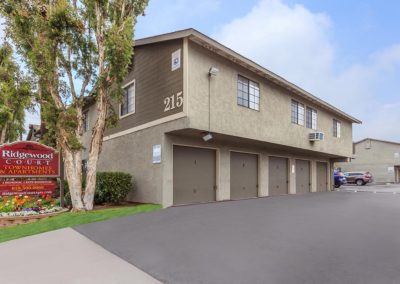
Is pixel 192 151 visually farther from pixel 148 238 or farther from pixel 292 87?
pixel 292 87

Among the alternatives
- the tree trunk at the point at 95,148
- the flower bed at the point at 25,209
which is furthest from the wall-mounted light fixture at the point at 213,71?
the flower bed at the point at 25,209

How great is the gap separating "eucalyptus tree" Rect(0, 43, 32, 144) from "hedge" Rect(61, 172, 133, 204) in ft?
12.7

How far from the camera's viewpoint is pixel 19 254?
603 cm

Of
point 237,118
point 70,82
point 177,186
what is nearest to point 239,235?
point 177,186

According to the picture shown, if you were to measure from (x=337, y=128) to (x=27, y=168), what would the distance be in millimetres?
20997

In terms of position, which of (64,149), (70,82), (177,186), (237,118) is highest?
(70,82)

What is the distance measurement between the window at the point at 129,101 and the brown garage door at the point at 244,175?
5383 mm

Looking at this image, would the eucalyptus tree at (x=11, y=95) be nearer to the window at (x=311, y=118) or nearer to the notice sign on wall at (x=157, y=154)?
the notice sign on wall at (x=157, y=154)

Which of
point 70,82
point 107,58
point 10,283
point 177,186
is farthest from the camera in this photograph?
point 177,186

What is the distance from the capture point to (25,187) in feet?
31.9

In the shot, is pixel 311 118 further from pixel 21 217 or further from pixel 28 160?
pixel 21 217

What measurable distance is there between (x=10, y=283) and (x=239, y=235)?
14.5 feet

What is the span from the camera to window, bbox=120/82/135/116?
1412 centimetres

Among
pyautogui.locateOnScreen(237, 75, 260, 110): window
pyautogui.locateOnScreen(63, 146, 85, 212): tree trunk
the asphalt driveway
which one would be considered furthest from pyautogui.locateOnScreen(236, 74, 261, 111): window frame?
pyautogui.locateOnScreen(63, 146, 85, 212): tree trunk
